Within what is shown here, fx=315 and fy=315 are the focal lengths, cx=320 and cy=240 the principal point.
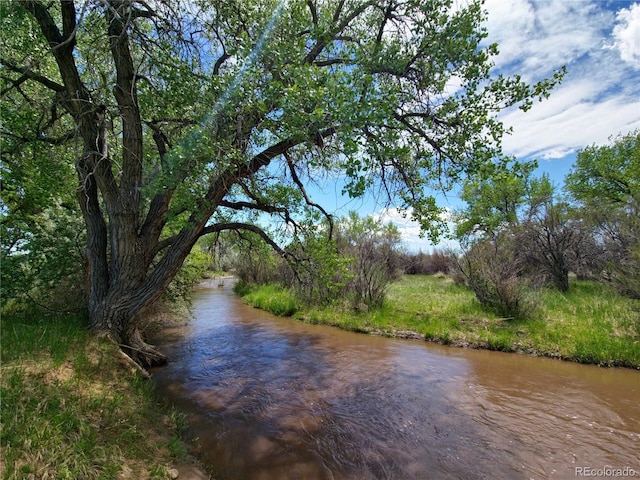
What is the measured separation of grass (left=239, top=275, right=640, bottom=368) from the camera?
7934 mm

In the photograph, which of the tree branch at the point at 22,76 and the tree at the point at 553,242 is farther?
the tree at the point at 553,242

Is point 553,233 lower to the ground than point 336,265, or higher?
higher

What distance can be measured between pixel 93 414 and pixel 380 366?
233 inches

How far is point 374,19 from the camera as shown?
23.5ft

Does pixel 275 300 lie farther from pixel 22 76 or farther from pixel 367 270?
pixel 22 76

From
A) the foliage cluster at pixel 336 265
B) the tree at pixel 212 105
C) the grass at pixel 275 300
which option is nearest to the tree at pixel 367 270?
the foliage cluster at pixel 336 265

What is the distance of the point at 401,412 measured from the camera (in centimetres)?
548

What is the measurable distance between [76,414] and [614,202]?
2727 cm

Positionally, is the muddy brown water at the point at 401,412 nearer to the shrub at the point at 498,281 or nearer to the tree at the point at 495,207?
Answer: the shrub at the point at 498,281

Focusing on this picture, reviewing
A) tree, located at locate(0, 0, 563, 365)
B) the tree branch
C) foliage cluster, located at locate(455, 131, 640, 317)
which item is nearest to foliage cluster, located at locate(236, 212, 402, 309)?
tree, located at locate(0, 0, 563, 365)

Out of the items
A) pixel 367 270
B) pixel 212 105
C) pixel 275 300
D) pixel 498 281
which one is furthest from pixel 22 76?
pixel 498 281

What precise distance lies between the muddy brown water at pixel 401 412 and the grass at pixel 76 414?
71 centimetres

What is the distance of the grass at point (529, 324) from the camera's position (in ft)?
26.0

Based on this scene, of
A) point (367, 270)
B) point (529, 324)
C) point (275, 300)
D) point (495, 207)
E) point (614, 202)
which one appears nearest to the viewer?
point (529, 324)
